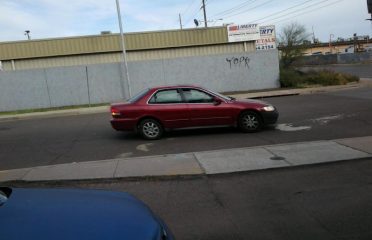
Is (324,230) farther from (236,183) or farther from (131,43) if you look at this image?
(131,43)

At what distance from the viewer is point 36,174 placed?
27.9ft

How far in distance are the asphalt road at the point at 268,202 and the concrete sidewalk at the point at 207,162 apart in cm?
28

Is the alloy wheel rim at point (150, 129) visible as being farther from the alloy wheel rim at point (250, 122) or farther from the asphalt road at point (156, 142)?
the alloy wheel rim at point (250, 122)

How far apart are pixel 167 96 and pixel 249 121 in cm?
224

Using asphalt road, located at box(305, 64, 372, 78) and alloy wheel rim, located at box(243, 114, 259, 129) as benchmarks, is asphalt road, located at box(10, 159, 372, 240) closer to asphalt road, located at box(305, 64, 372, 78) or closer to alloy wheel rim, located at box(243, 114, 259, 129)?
alloy wheel rim, located at box(243, 114, 259, 129)

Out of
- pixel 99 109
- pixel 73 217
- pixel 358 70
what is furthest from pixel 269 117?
pixel 358 70

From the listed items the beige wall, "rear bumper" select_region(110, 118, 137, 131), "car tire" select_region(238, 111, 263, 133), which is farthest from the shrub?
"rear bumper" select_region(110, 118, 137, 131)

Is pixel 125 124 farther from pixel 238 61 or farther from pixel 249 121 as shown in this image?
pixel 238 61

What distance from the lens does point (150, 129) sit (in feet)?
39.4

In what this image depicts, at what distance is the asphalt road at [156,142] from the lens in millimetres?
10500

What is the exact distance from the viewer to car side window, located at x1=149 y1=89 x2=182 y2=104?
476 inches

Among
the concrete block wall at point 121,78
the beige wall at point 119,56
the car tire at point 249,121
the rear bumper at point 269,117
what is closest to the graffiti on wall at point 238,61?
the concrete block wall at point 121,78

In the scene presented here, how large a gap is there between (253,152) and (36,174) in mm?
4178

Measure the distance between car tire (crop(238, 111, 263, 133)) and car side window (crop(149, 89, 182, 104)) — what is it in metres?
1.72
